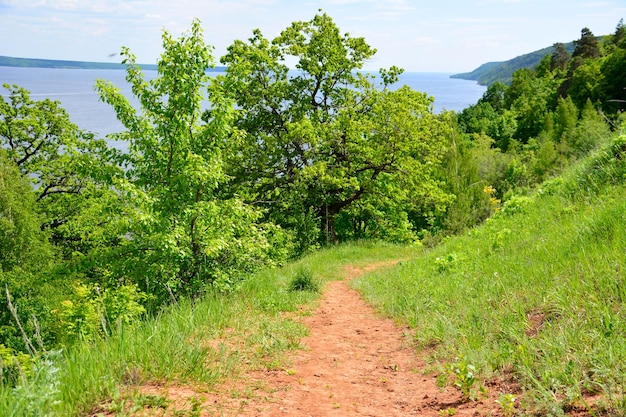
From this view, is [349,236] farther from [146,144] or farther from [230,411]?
[230,411]

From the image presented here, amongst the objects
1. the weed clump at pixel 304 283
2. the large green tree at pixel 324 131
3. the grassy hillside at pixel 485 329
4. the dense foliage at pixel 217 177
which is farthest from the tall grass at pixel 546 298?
the large green tree at pixel 324 131

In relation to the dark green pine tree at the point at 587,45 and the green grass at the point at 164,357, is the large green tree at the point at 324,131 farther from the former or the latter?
the dark green pine tree at the point at 587,45

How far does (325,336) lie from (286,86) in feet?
55.3

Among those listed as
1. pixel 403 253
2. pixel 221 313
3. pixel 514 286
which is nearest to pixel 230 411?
pixel 221 313

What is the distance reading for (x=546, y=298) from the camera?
4.84 metres

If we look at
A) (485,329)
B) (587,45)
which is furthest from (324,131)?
(587,45)

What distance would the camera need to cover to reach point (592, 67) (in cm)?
5812

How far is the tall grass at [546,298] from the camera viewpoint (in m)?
3.45

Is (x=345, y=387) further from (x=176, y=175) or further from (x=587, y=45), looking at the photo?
(x=587, y=45)

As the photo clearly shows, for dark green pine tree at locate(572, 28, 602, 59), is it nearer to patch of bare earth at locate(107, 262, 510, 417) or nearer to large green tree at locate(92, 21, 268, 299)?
large green tree at locate(92, 21, 268, 299)

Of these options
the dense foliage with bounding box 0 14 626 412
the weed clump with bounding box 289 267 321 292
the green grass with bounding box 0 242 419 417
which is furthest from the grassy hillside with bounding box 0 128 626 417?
the dense foliage with bounding box 0 14 626 412

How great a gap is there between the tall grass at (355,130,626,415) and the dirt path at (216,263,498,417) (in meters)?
0.40

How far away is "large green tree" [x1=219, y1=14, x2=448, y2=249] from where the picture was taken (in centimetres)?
2106

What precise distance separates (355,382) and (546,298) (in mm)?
2175
